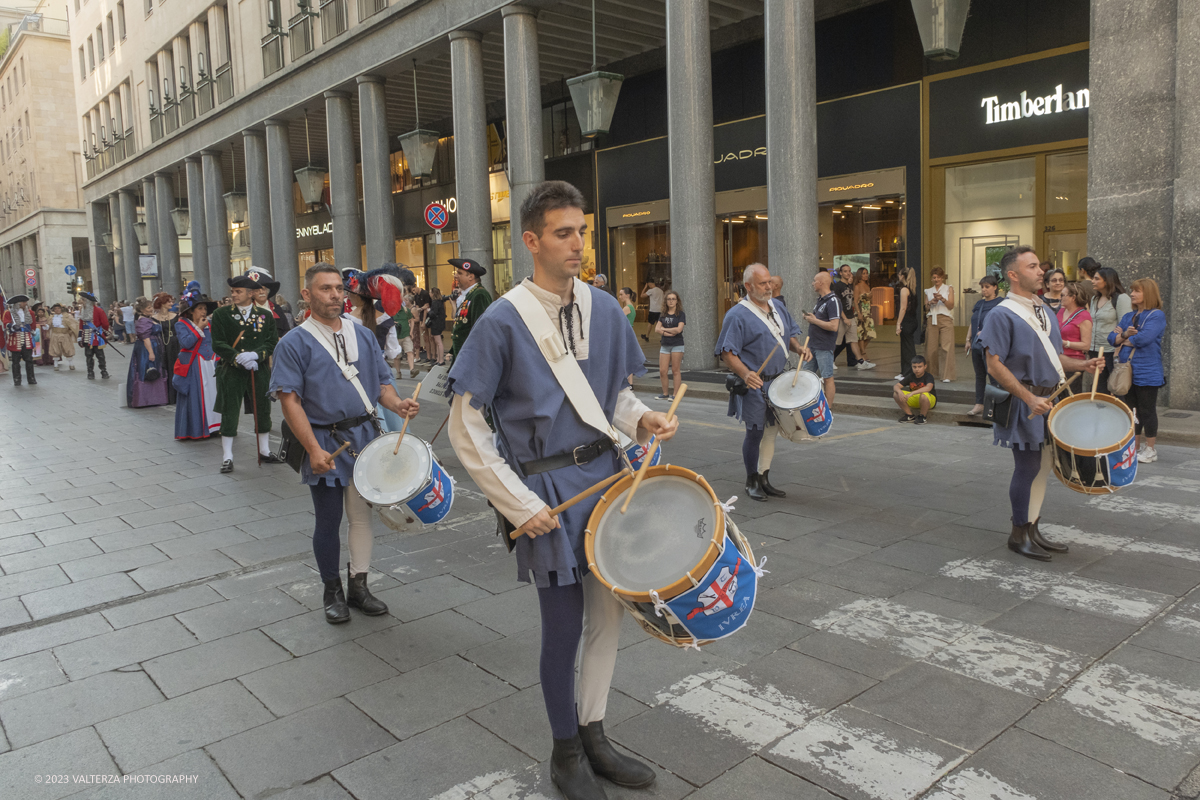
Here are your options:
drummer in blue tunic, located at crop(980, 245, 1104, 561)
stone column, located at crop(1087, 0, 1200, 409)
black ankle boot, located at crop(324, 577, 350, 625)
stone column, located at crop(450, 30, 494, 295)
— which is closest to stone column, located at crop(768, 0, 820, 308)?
stone column, located at crop(1087, 0, 1200, 409)

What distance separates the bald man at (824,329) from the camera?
10773 millimetres

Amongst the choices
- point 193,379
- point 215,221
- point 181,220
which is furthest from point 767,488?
point 181,220

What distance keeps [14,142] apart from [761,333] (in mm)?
73233

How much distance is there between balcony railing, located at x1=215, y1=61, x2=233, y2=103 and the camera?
28.0 meters

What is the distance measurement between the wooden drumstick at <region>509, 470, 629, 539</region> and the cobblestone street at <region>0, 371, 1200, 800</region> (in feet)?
3.05

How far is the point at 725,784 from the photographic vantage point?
290 centimetres

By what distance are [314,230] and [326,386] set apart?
104 feet

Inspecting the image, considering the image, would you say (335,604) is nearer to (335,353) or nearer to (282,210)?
(335,353)

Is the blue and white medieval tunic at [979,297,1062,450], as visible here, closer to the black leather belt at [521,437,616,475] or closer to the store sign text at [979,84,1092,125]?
the black leather belt at [521,437,616,475]

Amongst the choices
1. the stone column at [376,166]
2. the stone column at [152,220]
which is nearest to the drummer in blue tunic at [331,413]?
the stone column at [376,166]

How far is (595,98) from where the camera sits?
1421cm

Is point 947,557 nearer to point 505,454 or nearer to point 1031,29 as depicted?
point 505,454

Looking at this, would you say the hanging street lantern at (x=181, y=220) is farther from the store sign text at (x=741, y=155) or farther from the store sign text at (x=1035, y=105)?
the store sign text at (x=1035, y=105)

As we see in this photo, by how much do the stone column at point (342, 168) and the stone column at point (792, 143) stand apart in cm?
1265
